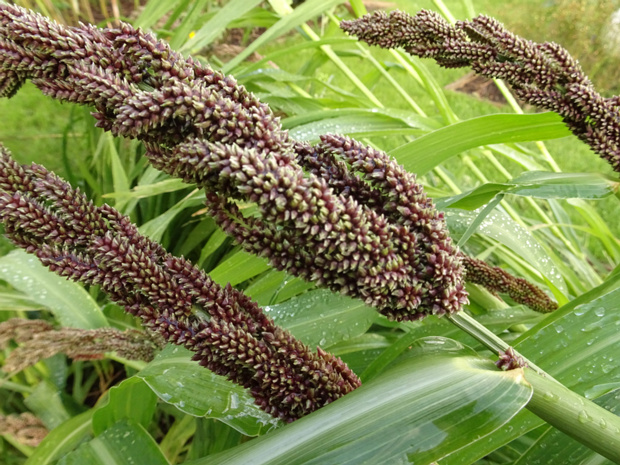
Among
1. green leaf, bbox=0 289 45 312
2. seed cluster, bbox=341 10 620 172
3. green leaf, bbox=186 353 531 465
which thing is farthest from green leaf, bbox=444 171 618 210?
green leaf, bbox=0 289 45 312

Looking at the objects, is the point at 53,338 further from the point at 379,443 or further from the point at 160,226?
the point at 379,443

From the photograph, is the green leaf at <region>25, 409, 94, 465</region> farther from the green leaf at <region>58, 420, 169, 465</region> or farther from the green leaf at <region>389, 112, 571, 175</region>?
the green leaf at <region>389, 112, 571, 175</region>

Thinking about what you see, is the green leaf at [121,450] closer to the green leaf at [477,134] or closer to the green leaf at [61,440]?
the green leaf at [61,440]

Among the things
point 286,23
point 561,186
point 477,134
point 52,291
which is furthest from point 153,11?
point 561,186

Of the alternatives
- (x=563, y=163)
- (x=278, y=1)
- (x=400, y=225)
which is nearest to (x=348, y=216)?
(x=400, y=225)

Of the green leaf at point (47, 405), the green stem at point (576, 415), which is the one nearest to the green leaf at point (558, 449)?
the green stem at point (576, 415)
